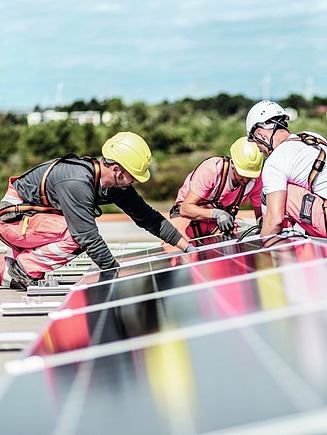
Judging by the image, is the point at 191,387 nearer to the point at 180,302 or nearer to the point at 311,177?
the point at 180,302

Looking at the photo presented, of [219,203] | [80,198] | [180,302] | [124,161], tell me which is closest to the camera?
[180,302]

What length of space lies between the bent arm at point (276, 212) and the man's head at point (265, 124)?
768mm

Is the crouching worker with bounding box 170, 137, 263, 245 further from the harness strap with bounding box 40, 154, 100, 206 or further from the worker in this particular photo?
the harness strap with bounding box 40, 154, 100, 206

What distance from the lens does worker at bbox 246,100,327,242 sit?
5625 millimetres

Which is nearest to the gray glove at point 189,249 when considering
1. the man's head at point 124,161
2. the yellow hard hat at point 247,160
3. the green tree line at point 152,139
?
the man's head at point 124,161

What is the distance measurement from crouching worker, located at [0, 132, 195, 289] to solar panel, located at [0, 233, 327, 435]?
1564 millimetres

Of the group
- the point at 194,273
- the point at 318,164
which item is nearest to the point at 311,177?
the point at 318,164

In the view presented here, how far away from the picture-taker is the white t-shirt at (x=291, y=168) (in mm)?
5680

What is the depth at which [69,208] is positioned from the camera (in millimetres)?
5910

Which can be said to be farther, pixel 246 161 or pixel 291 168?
pixel 246 161

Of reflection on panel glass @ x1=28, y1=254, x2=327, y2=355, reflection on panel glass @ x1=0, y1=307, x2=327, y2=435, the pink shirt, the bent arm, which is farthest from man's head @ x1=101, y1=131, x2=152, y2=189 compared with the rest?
reflection on panel glass @ x1=0, y1=307, x2=327, y2=435

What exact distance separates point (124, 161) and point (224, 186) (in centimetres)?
183

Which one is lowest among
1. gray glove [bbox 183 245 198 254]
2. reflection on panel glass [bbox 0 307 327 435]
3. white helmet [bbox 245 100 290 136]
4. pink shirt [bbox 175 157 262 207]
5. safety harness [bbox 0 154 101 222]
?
gray glove [bbox 183 245 198 254]

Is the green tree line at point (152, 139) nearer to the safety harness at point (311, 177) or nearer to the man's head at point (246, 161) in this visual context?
the man's head at point (246, 161)
